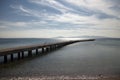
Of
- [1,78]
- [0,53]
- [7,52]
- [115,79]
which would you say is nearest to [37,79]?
[1,78]

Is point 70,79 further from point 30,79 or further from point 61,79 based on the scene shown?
point 30,79

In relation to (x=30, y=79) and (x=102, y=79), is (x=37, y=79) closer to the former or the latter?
(x=30, y=79)

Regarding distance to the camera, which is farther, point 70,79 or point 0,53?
point 0,53

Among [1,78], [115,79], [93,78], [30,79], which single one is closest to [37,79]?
[30,79]

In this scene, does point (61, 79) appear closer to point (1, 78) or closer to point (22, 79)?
point (22, 79)

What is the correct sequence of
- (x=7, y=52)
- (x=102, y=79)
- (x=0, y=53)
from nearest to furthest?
1. (x=102, y=79)
2. (x=0, y=53)
3. (x=7, y=52)

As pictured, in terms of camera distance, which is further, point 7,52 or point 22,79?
point 7,52

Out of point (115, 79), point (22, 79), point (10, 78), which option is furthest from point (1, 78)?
point (115, 79)

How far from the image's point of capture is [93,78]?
12.7m

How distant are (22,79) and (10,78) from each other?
38.4 inches

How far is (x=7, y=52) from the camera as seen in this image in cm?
2103

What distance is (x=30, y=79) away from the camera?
1227 centimetres

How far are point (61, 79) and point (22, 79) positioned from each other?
252 cm

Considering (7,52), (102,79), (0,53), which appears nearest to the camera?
(102,79)
